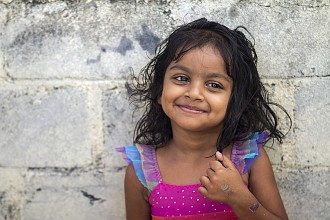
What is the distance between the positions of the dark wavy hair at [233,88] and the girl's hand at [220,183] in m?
0.24

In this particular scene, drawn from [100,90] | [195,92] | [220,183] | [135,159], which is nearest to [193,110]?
[195,92]

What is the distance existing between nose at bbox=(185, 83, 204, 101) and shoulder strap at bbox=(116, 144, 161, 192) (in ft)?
1.30

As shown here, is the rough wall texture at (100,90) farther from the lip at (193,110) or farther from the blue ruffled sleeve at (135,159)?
the lip at (193,110)

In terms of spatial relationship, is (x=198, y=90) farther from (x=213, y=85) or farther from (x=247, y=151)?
(x=247, y=151)

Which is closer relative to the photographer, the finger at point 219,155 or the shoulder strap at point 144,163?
the finger at point 219,155

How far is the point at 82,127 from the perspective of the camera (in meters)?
2.35

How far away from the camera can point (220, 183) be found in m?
1.91

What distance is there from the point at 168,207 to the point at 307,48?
3.00ft

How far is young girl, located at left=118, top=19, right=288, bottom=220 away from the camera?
197 cm

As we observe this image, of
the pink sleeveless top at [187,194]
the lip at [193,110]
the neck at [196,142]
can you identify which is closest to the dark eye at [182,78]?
the lip at [193,110]

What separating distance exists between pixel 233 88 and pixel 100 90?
24.6 inches

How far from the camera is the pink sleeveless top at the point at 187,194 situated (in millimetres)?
2104

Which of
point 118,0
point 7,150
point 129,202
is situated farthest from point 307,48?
point 7,150

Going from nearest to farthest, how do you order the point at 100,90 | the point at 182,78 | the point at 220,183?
the point at 220,183
the point at 182,78
the point at 100,90
